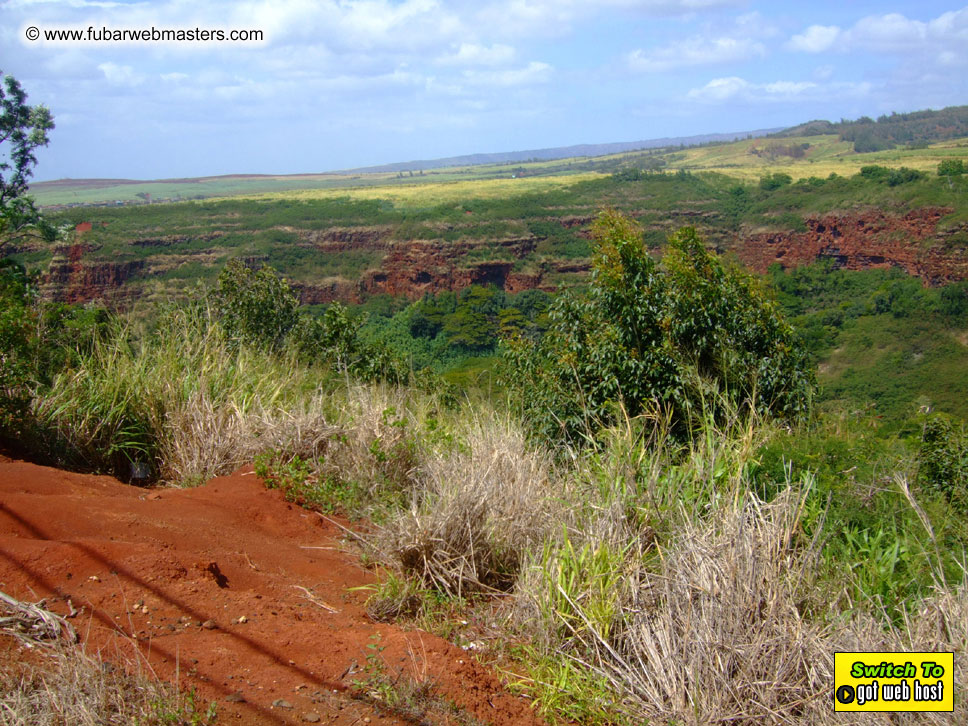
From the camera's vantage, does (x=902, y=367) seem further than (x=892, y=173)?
No

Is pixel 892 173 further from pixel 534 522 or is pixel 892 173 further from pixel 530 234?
pixel 534 522

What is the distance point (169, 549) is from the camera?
347 cm

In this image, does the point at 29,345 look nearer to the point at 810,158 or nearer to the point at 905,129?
the point at 810,158

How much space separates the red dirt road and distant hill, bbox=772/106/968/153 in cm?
10051

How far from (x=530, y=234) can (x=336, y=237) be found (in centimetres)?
1498

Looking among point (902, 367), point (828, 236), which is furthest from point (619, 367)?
point (828, 236)

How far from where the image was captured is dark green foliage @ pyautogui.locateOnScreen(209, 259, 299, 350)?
1297cm

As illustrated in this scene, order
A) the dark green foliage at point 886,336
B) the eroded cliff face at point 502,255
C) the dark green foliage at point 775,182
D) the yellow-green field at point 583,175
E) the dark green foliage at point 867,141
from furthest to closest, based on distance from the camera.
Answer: the dark green foliage at point 867,141 < the yellow-green field at point 583,175 < the dark green foliage at point 775,182 < the eroded cliff face at point 502,255 < the dark green foliage at point 886,336

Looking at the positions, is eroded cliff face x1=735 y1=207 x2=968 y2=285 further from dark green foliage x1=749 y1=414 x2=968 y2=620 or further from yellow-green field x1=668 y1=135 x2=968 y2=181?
dark green foliage x1=749 y1=414 x2=968 y2=620

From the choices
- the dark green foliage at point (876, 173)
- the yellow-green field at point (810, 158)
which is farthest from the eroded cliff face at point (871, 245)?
the yellow-green field at point (810, 158)

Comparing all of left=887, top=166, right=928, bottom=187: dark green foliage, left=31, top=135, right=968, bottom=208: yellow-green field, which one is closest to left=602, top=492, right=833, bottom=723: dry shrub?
left=887, top=166, right=928, bottom=187: dark green foliage

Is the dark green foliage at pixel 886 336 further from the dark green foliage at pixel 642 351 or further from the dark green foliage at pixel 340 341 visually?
the dark green foliage at pixel 642 351

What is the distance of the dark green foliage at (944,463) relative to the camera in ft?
18.5

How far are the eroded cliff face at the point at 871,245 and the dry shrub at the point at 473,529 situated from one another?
42.9 metres
